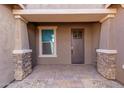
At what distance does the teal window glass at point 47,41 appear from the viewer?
1012 cm

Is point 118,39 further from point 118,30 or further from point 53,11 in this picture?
point 53,11

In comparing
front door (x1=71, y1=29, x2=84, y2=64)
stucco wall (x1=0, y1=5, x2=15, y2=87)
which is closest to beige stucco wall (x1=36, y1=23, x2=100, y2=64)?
front door (x1=71, y1=29, x2=84, y2=64)

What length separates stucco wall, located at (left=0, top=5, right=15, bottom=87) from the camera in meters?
4.98

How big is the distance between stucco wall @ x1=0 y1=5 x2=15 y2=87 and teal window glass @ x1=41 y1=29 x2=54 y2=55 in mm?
4174

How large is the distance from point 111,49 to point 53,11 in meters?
2.57

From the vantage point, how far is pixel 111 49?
6.25 metres

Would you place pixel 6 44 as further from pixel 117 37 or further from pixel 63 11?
pixel 117 37

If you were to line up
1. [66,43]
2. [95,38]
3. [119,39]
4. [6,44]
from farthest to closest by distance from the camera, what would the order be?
[66,43] < [95,38] < [119,39] < [6,44]

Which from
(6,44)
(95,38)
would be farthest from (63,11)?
(95,38)

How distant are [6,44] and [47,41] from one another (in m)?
4.89

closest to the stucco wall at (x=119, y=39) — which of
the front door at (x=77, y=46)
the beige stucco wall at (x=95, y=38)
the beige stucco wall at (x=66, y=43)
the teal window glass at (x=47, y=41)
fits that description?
the beige stucco wall at (x=95, y=38)

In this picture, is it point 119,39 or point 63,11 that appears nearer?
point 119,39

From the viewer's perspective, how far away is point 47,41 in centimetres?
1013
